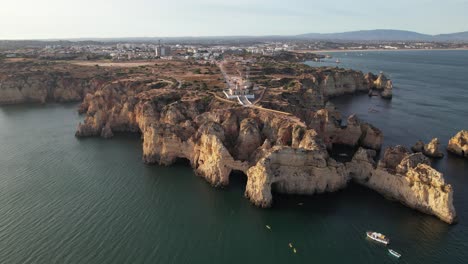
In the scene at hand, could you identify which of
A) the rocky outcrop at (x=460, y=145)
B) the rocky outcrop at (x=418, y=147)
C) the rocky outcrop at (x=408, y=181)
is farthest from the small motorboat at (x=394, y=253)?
the rocky outcrop at (x=460, y=145)

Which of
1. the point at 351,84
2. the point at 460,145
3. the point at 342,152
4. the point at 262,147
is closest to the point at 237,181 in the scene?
the point at 262,147

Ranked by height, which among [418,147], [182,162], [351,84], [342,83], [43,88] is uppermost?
[342,83]

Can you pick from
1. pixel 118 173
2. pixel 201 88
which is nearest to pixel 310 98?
pixel 201 88

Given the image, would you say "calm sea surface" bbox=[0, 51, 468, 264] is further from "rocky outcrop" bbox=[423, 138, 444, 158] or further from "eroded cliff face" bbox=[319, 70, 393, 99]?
"eroded cliff face" bbox=[319, 70, 393, 99]

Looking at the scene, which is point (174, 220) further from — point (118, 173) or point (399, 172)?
point (399, 172)

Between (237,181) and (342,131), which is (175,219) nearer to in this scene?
(237,181)

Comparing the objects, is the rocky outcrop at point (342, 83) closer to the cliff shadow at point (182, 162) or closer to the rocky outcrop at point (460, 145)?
the rocky outcrop at point (460, 145)

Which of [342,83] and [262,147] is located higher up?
[342,83]
